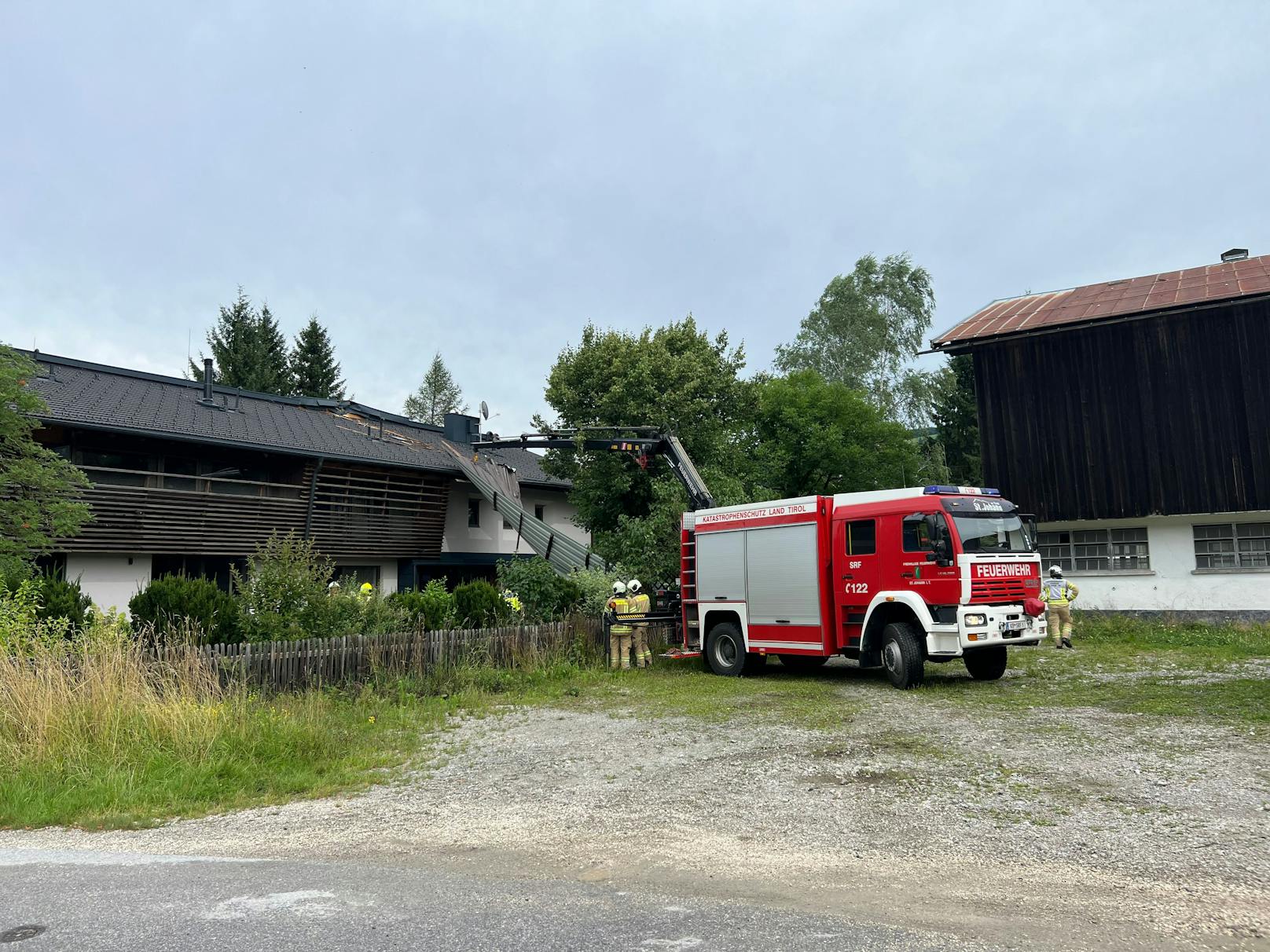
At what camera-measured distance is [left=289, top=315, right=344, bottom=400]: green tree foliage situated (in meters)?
47.4

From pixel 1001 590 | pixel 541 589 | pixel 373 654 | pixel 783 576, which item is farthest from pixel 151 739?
pixel 1001 590

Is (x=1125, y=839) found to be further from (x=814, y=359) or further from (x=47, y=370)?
(x=814, y=359)

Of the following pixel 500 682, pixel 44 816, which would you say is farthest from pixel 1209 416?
pixel 44 816

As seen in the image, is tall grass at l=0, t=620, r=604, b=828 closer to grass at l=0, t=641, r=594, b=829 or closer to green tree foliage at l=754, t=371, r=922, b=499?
grass at l=0, t=641, r=594, b=829

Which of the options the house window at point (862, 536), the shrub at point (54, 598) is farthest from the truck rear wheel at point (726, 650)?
the shrub at point (54, 598)

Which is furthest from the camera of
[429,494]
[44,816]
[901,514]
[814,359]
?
[814,359]

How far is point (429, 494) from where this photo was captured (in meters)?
28.6

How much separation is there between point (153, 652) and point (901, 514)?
9884 mm

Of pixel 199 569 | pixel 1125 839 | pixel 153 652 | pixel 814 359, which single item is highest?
pixel 814 359

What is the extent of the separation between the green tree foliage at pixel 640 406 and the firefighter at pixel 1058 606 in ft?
26.7

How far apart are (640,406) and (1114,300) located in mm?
12626

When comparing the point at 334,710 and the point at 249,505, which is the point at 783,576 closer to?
the point at 334,710

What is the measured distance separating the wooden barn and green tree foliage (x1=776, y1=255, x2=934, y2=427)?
19314 mm

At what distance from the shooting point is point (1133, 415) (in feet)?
71.2
